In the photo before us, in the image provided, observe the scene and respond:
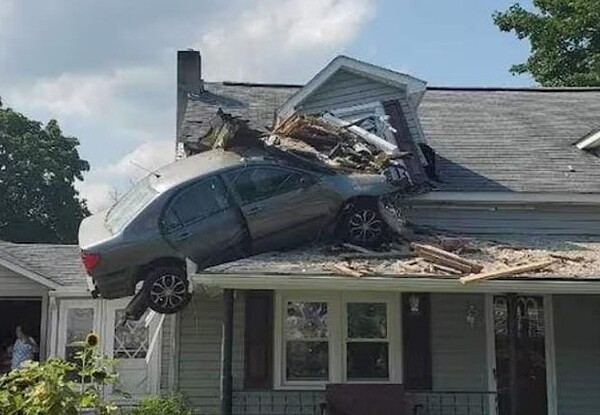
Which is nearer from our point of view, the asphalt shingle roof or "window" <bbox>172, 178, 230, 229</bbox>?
"window" <bbox>172, 178, 230, 229</bbox>

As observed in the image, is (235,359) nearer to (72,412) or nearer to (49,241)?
(72,412)

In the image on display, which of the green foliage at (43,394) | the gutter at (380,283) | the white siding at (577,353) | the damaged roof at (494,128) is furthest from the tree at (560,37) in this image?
the green foliage at (43,394)

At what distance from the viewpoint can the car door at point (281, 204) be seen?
12.2 meters

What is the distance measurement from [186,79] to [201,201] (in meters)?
5.31

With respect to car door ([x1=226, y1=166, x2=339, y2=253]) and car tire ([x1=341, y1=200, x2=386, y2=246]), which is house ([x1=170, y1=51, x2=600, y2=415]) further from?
car tire ([x1=341, y1=200, x2=386, y2=246])

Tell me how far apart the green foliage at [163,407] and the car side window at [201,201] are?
8.30 ft

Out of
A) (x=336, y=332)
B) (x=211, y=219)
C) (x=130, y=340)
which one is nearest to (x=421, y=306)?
(x=336, y=332)

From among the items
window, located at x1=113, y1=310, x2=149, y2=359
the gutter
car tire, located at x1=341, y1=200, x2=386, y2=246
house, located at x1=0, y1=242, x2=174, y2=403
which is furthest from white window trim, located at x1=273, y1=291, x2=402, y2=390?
window, located at x1=113, y1=310, x2=149, y2=359

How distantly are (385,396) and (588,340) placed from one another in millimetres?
3882

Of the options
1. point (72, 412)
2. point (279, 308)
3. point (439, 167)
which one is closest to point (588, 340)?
point (439, 167)

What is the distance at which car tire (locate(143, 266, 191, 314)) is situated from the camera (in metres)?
11.6

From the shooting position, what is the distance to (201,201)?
1205 centimetres

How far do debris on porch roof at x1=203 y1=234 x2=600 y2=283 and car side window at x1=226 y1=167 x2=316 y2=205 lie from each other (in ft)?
3.03

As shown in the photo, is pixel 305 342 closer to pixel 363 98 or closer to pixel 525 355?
pixel 525 355
